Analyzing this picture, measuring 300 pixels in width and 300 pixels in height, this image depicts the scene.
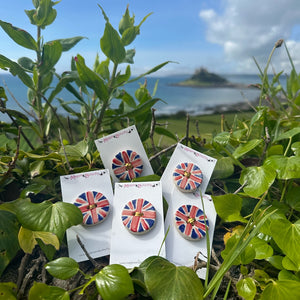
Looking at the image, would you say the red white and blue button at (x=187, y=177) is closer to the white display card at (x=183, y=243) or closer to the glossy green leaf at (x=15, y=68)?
the white display card at (x=183, y=243)

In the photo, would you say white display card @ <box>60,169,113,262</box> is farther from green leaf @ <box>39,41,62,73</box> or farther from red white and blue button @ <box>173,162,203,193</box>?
green leaf @ <box>39,41,62,73</box>

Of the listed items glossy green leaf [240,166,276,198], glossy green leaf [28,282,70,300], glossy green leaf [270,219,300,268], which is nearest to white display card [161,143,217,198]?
glossy green leaf [240,166,276,198]

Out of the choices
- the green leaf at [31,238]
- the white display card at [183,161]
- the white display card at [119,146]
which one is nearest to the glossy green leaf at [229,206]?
the white display card at [183,161]

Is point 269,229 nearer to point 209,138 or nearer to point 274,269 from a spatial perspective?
point 274,269

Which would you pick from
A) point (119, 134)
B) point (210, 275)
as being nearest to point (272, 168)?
point (210, 275)

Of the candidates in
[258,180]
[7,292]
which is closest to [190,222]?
[258,180]
